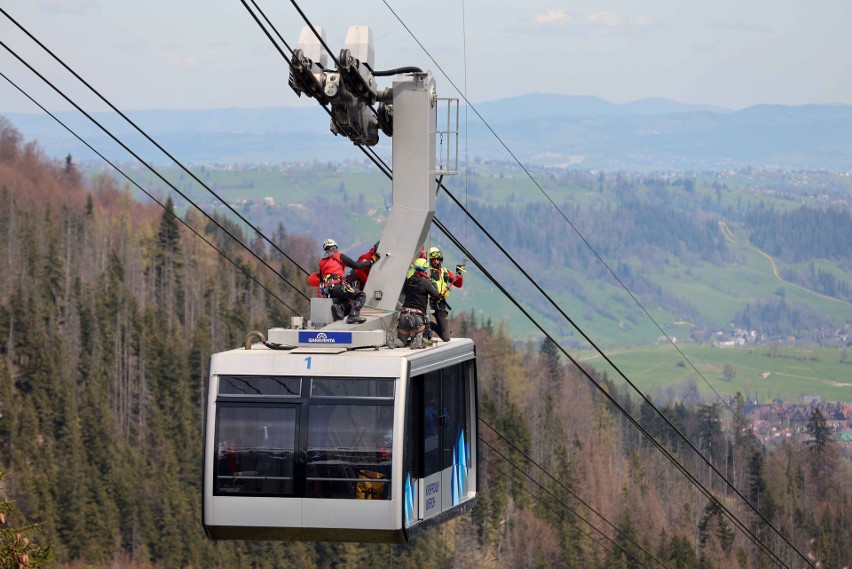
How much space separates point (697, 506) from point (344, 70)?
175 metres

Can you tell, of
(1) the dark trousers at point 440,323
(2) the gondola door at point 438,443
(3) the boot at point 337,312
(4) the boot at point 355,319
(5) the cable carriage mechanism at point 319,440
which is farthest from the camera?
(1) the dark trousers at point 440,323

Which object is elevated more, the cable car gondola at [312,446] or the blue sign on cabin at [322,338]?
the blue sign on cabin at [322,338]

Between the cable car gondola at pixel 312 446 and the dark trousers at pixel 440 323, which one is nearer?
the cable car gondola at pixel 312 446

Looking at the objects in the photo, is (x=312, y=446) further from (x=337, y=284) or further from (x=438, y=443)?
(x=337, y=284)

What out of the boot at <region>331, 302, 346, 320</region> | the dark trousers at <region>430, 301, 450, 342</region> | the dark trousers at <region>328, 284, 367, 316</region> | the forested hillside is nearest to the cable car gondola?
the boot at <region>331, 302, 346, 320</region>

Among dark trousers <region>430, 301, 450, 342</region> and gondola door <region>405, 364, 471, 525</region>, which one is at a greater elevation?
dark trousers <region>430, 301, 450, 342</region>

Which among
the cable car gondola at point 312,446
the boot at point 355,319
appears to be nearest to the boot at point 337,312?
the boot at point 355,319

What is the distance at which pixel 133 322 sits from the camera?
7677 inches

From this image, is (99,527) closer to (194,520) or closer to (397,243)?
(194,520)

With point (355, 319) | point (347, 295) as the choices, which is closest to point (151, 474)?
point (347, 295)

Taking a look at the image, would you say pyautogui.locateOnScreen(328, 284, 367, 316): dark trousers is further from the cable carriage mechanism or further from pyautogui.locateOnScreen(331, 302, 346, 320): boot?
the cable carriage mechanism

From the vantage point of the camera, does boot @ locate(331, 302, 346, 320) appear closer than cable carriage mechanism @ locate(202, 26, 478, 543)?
No

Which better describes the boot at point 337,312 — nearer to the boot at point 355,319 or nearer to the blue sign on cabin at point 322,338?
the boot at point 355,319

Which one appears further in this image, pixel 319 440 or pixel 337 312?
pixel 337 312
